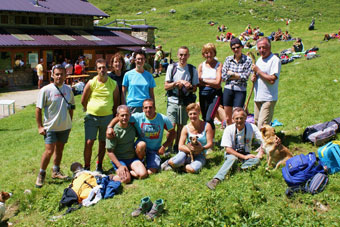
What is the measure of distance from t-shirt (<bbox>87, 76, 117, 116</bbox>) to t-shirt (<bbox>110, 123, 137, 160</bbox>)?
413 millimetres

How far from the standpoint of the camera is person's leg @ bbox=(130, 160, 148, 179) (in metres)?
6.08

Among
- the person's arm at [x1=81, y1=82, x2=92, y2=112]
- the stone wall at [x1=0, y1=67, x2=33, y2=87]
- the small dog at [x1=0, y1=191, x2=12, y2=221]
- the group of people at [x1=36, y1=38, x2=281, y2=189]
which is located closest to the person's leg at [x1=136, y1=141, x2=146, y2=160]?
the group of people at [x1=36, y1=38, x2=281, y2=189]

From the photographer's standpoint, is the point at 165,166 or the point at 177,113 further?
the point at 177,113

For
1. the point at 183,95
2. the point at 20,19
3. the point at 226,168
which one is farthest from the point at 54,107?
the point at 20,19

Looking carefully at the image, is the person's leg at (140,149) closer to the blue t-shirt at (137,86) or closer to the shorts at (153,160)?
the shorts at (153,160)

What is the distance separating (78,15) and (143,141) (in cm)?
2672

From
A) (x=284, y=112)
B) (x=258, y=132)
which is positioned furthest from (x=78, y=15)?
(x=258, y=132)

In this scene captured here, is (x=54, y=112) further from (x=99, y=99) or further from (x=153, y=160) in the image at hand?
(x=153, y=160)

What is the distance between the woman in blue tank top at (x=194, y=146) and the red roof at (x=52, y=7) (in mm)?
24067

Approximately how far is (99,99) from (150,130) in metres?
1.10

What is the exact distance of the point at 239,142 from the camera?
601 cm

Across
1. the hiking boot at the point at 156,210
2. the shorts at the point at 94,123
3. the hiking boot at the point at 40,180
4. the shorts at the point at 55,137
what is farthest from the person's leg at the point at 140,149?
the hiking boot at the point at 40,180

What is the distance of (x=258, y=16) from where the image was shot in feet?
144

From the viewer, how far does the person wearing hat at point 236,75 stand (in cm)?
657
